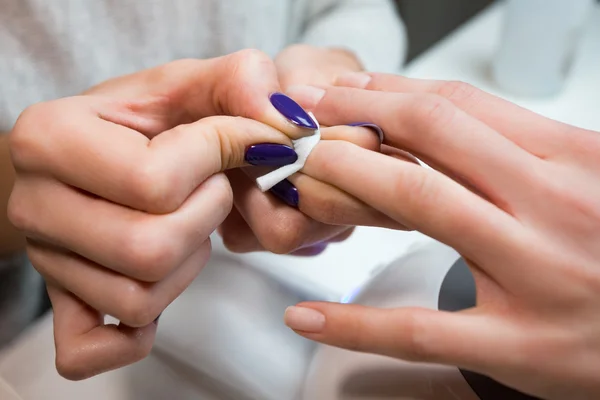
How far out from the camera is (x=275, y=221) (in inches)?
14.4

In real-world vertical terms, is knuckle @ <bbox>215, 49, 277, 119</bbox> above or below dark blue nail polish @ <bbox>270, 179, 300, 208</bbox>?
above

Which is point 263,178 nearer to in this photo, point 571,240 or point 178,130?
point 178,130

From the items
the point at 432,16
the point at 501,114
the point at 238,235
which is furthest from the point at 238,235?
the point at 432,16

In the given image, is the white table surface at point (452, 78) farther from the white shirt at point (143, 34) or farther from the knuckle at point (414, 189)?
the knuckle at point (414, 189)

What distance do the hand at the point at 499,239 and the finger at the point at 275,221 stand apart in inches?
2.1

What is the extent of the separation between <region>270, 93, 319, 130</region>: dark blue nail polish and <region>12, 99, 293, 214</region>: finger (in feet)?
0.10

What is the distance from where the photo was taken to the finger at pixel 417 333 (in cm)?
26

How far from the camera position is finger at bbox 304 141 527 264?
0.87 ft

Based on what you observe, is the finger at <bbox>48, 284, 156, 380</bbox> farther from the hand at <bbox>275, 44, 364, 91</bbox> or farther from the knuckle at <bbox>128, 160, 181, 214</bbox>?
the hand at <bbox>275, 44, 364, 91</bbox>

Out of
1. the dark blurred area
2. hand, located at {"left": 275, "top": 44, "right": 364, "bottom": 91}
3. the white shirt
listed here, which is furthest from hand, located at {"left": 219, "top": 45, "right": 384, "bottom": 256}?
the dark blurred area

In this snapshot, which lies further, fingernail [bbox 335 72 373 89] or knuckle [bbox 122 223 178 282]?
fingernail [bbox 335 72 373 89]

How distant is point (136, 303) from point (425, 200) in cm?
17

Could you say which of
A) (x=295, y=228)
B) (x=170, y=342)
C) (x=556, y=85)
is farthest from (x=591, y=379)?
(x=556, y=85)

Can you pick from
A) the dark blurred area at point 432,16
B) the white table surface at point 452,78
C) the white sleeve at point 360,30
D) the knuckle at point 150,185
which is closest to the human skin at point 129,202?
the knuckle at point 150,185
